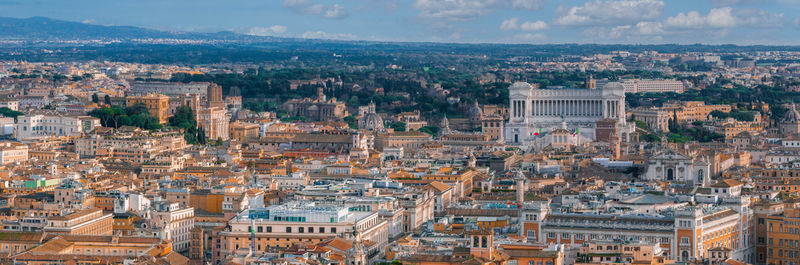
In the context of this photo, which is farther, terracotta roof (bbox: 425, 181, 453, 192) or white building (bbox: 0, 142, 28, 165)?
white building (bbox: 0, 142, 28, 165)

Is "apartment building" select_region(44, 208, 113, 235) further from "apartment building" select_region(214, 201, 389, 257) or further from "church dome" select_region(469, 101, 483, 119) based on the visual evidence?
"church dome" select_region(469, 101, 483, 119)

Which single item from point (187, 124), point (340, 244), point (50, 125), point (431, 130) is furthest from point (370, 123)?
point (340, 244)

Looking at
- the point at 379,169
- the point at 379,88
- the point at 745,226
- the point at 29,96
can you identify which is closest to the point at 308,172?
the point at 379,169

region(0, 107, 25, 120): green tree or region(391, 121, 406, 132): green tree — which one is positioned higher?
region(0, 107, 25, 120): green tree

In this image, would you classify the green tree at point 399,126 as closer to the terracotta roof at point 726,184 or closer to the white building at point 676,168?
the white building at point 676,168

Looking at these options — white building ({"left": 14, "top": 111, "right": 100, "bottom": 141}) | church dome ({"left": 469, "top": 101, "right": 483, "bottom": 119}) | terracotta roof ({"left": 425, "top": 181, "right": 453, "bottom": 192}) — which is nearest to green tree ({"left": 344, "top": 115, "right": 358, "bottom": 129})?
church dome ({"left": 469, "top": 101, "right": 483, "bottom": 119})

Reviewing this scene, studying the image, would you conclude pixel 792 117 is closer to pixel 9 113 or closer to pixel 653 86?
pixel 9 113
